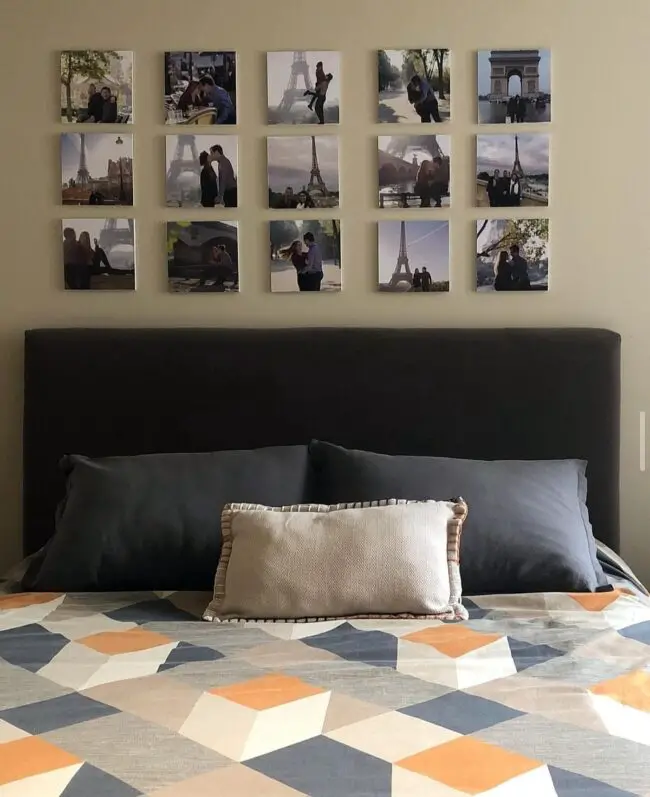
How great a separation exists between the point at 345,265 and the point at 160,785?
1.94 meters

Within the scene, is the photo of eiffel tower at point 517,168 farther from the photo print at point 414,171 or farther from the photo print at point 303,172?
the photo print at point 303,172

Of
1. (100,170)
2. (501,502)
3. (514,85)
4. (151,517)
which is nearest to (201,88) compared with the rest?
(100,170)

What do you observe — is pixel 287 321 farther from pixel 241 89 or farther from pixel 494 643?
pixel 494 643

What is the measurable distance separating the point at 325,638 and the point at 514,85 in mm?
1810

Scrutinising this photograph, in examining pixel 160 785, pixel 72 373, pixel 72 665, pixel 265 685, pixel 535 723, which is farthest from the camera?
pixel 72 373

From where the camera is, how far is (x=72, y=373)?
9.62ft

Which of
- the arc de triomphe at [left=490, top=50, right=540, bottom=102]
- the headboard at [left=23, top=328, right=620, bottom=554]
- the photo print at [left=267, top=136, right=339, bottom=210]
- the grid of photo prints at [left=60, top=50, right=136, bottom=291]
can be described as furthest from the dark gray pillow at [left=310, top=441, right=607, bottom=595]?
the arc de triomphe at [left=490, top=50, right=540, bottom=102]

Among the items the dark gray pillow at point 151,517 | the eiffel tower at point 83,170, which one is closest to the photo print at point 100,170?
the eiffel tower at point 83,170

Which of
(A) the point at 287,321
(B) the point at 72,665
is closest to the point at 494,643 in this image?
(B) the point at 72,665

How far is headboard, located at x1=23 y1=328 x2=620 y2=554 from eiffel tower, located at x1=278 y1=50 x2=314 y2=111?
0.71m

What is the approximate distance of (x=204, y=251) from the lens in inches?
120

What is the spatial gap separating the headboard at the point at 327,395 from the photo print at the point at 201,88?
0.67 meters

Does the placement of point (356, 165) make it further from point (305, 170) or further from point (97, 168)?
point (97, 168)

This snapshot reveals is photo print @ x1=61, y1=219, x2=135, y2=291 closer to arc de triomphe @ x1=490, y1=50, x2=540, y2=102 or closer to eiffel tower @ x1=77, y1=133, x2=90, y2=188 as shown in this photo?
eiffel tower @ x1=77, y1=133, x2=90, y2=188
